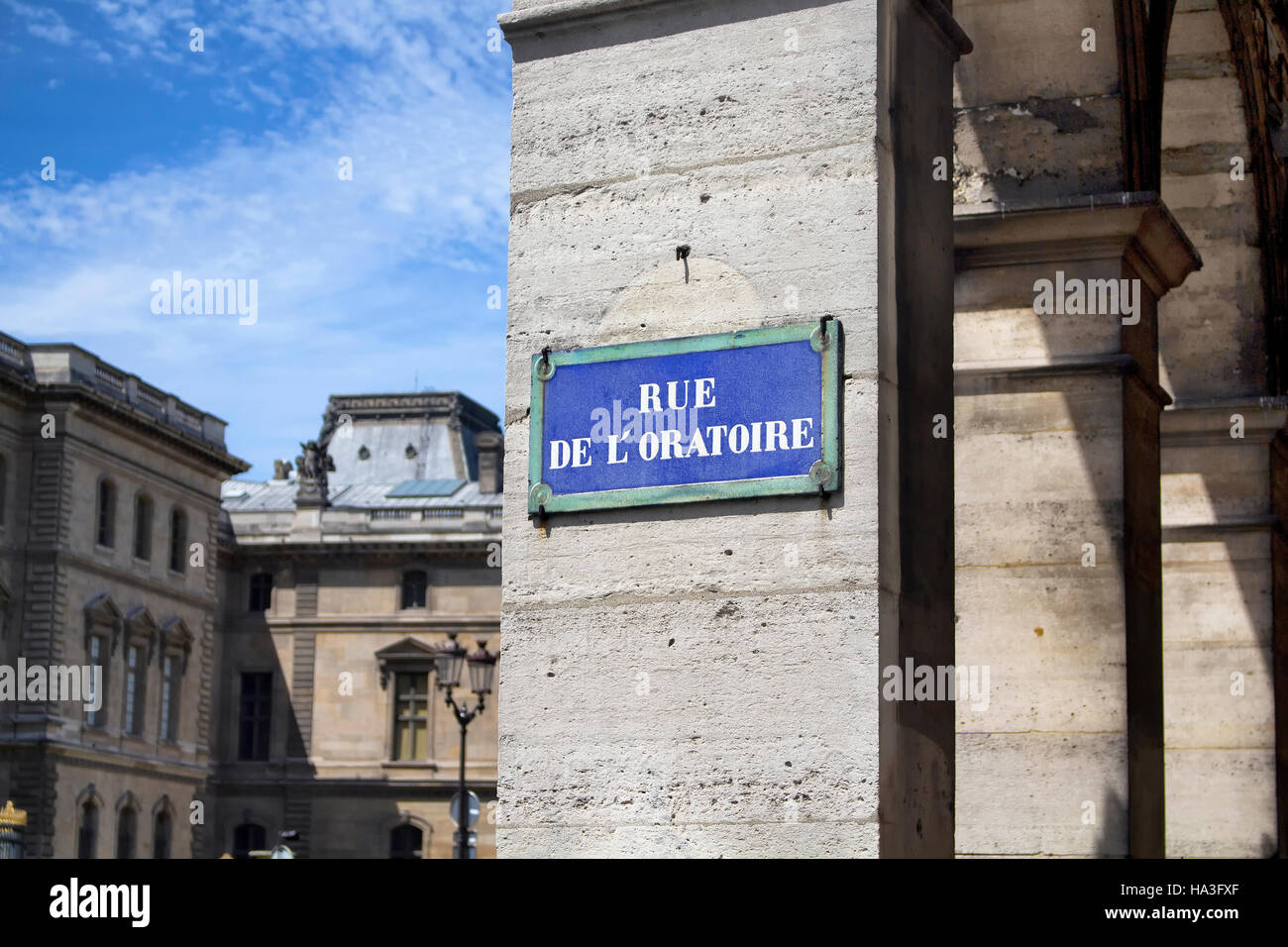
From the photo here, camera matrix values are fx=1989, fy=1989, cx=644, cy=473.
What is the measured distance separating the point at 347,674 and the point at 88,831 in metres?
14.1

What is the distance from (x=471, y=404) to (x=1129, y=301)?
8920 centimetres

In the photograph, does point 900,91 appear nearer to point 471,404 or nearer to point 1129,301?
point 1129,301

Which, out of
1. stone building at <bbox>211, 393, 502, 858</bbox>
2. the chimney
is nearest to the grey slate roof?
the chimney

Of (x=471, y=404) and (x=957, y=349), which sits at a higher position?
(x=471, y=404)

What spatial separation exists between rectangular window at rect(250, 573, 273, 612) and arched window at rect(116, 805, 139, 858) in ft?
42.5

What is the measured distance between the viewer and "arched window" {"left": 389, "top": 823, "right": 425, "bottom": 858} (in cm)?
6525

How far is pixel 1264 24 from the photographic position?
14.5 m

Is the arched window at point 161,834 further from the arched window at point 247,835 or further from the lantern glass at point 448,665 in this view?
the lantern glass at point 448,665

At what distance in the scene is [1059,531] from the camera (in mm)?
8555

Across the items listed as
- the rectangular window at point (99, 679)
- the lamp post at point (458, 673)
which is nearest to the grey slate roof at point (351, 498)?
the rectangular window at point (99, 679)

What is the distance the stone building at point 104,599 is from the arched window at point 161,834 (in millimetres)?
62

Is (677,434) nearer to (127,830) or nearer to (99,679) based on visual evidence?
(99,679)

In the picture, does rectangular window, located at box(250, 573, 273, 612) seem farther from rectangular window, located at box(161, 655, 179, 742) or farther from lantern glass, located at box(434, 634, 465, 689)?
lantern glass, located at box(434, 634, 465, 689)
